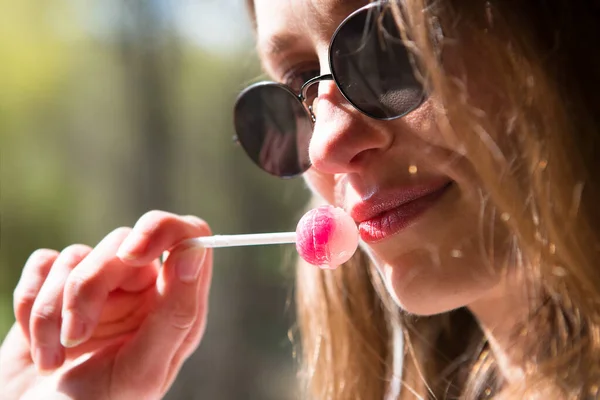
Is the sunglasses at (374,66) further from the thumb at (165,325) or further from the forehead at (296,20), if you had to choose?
the thumb at (165,325)

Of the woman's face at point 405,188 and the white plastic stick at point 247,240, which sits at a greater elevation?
the woman's face at point 405,188

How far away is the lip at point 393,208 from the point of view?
60 centimetres

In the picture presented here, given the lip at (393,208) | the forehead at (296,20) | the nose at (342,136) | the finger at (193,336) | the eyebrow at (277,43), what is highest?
the forehead at (296,20)

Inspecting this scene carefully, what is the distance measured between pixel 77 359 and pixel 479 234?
0.54m

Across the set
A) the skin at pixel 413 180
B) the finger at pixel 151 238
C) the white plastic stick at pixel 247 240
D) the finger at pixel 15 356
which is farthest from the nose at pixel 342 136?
the finger at pixel 15 356

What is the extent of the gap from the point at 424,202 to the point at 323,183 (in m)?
0.19

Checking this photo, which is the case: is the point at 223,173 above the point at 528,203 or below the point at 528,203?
below

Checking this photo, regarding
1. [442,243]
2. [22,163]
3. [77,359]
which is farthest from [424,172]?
[22,163]

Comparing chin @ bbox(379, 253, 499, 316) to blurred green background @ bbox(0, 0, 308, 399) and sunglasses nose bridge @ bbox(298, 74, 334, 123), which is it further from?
blurred green background @ bbox(0, 0, 308, 399)

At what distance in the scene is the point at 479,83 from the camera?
54cm

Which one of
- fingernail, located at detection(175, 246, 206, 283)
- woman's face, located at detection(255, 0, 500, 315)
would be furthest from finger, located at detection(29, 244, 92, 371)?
woman's face, located at detection(255, 0, 500, 315)

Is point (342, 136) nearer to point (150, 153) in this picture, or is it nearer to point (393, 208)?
point (393, 208)

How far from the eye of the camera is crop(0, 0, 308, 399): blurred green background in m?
1.02

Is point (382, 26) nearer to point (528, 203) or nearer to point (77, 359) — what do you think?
point (528, 203)
